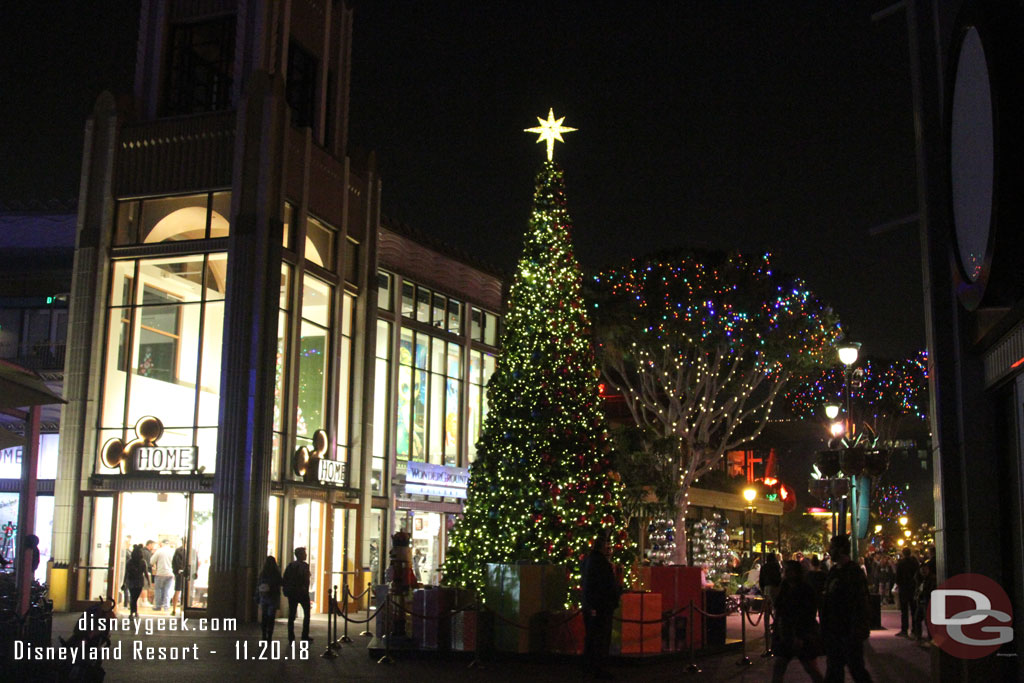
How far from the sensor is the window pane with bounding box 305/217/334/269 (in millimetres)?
29266

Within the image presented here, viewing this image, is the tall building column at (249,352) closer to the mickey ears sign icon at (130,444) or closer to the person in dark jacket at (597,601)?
the mickey ears sign icon at (130,444)

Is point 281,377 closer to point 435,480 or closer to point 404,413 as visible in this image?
point 404,413

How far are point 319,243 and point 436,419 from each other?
400 inches

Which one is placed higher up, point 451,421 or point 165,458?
point 451,421

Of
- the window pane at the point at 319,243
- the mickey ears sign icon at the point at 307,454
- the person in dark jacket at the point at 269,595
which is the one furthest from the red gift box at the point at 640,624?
the window pane at the point at 319,243

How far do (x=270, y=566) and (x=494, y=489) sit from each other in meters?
4.18

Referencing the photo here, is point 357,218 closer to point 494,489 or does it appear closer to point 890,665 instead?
point 494,489

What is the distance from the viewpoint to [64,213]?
34.5 meters

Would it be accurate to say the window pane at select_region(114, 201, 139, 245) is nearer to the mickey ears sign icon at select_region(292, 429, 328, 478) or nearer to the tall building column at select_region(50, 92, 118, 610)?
the tall building column at select_region(50, 92, 118, 610)

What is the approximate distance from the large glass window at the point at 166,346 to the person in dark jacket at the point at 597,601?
47.7 feet

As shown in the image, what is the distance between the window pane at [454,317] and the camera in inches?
1523

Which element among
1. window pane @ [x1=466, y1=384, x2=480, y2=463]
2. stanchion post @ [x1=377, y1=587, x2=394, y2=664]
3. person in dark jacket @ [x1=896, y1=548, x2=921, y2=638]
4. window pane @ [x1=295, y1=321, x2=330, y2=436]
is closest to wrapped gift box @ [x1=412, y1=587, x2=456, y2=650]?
stanchion post @ [x1=377, y1=587, x2=394, y2=664]

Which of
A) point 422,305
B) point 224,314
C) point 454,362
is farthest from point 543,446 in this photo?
point 454,362

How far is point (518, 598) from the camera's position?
682 inches
